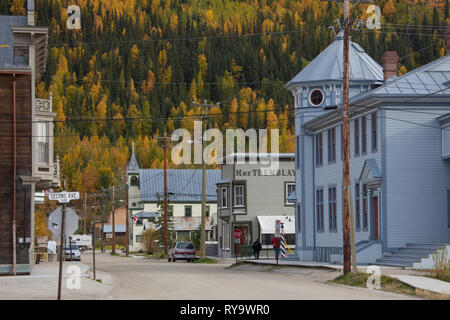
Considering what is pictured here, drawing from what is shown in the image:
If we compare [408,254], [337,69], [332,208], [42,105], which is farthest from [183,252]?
[408,254]

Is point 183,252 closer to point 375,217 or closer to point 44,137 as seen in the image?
point 375,217

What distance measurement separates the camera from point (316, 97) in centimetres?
5188

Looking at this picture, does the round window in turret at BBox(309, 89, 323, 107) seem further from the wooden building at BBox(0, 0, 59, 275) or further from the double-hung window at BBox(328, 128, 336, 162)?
the wooden building at BBox(0, 0, 59, 275)

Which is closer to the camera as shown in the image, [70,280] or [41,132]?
[70,280]

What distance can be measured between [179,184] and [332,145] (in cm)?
6048

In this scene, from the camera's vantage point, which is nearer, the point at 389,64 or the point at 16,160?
the point at 16,160

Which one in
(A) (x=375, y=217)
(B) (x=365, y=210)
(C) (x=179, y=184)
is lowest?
(A) (x=375, y=217)

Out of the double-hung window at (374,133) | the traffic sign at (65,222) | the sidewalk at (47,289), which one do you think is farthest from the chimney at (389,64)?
the traffic sign at (65,222)

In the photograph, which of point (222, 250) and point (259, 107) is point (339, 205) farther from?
point (259, 107)

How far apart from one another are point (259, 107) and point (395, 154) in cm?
15449

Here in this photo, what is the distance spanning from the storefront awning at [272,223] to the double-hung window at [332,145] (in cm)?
1937

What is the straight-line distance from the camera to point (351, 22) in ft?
105

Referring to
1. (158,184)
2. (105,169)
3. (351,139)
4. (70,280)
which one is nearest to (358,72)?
(351,139)

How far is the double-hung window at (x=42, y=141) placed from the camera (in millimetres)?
40812
